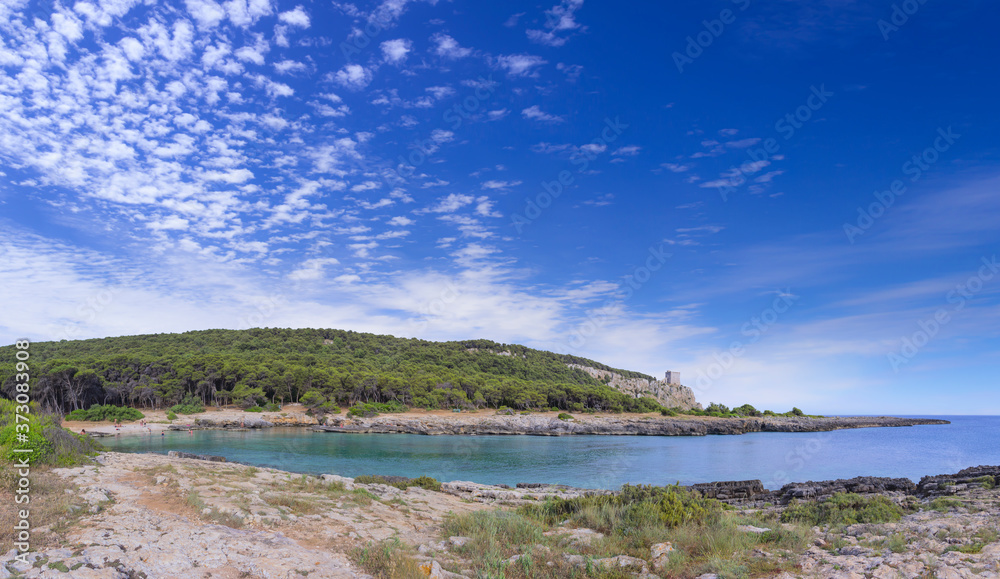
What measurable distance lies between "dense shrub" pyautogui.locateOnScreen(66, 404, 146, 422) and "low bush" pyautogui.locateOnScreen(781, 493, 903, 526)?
213 feet

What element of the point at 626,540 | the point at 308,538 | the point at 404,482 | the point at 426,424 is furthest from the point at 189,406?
the point at 626,540

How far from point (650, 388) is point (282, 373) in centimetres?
10847

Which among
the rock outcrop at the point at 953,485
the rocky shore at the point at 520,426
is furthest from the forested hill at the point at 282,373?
the rock outcrop at the point at 953,485

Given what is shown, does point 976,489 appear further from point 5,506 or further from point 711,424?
point 711,424

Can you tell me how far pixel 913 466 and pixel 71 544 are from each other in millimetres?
52074

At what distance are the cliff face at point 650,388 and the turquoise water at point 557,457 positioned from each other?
8019 cm

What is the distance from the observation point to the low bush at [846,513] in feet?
38.4

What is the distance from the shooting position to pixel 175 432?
162ft

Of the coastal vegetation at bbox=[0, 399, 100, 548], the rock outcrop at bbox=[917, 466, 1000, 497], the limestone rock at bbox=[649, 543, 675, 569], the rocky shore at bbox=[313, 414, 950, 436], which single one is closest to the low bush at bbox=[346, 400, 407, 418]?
the rocky shore at bbox=[313, 414, 950, 436]

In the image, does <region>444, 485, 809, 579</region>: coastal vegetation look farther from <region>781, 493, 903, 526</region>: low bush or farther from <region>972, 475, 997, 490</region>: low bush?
<region>972, 475, 997, 490</region>: low bush

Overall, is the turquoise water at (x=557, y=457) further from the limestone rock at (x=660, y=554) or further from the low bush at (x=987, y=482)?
the limestone rock at (x=660, y=554)

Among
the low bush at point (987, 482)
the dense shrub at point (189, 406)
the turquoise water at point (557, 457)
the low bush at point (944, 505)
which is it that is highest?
the low bush at point (944, 505)

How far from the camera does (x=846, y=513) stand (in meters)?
12.0

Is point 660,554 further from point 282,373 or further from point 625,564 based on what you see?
point 282,373
